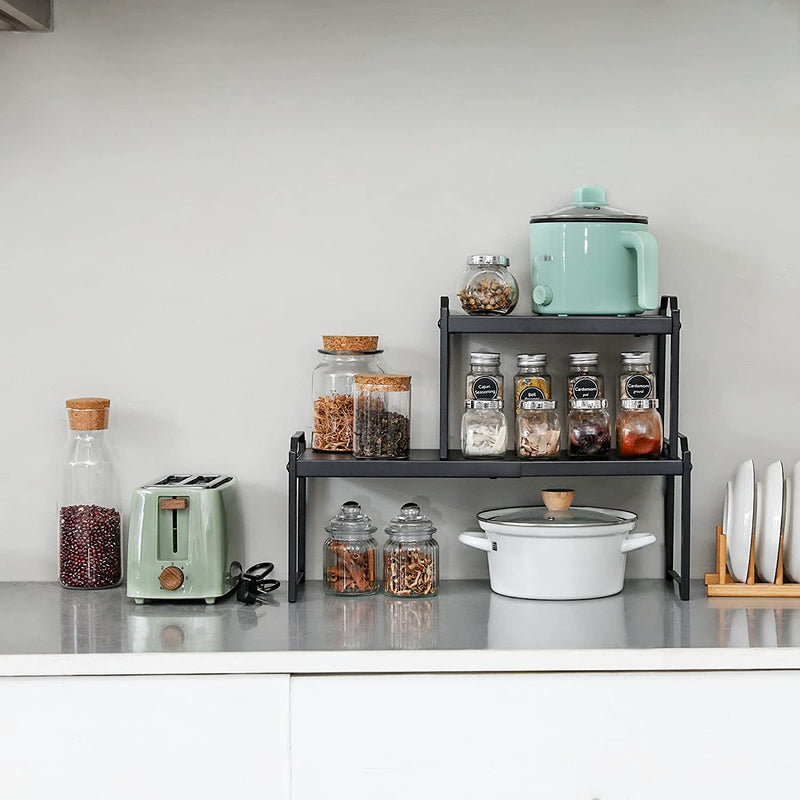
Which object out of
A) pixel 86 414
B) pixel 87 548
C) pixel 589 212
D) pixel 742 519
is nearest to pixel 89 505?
pixel 87 548

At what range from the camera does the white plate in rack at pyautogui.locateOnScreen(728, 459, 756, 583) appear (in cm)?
188

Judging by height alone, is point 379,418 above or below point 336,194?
below

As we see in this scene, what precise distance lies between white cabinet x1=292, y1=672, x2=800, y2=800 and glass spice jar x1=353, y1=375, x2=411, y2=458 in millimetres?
448

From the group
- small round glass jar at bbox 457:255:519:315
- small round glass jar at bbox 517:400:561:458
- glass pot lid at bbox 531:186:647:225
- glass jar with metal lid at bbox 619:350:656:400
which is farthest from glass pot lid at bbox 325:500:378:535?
glass pot lid at bbox 531:186:647:225

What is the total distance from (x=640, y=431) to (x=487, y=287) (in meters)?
0.38

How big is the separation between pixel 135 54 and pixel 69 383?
2.14 ft

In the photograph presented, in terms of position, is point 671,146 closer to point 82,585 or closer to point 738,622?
point 738,622

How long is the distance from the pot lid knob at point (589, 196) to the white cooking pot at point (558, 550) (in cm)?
53

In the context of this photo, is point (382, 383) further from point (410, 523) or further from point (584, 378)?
point (584, 378)

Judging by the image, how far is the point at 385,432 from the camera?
6.05 feet

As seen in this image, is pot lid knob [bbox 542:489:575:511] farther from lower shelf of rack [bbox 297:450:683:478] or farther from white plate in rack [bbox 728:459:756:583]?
white plate in rack [bbox 728:459:756:583]

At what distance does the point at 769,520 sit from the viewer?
187 cm

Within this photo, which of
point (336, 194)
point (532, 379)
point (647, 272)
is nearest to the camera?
point (647, 272)

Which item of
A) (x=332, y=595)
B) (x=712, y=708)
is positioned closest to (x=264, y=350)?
(x=332, y=595)
